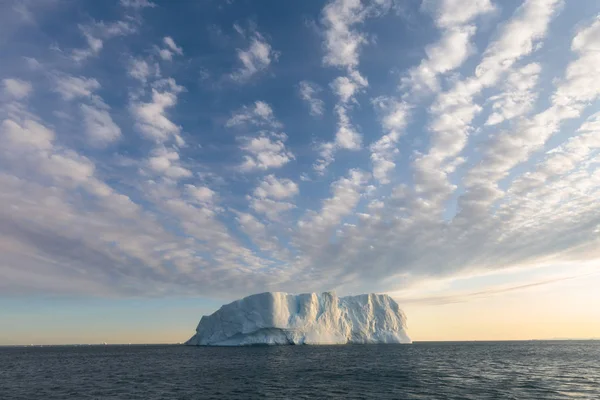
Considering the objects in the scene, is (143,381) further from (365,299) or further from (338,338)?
(365,299)

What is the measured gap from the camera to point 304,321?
9100 centimetres

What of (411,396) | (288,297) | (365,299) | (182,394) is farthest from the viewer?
(365,299)

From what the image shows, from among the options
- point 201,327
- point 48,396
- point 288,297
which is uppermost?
point 288,297

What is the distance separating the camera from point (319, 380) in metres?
32.0

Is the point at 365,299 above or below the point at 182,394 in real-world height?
above

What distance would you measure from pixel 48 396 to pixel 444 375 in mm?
34658

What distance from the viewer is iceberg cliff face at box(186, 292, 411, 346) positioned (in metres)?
87.9

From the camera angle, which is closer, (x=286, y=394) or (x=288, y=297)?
(x=286, y=394)

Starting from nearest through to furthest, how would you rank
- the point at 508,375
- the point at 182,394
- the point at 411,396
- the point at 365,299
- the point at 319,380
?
the point at 411,396 → the point at 182,394 → the point at 319,380 → the point at 508,375 → the point at 365,299

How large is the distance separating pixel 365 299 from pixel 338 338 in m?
16.1

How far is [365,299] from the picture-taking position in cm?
10844

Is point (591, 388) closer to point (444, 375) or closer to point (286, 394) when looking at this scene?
point (444, 375)

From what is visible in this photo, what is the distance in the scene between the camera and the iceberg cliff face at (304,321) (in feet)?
289

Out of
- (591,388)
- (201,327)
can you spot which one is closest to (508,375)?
(591,388)
